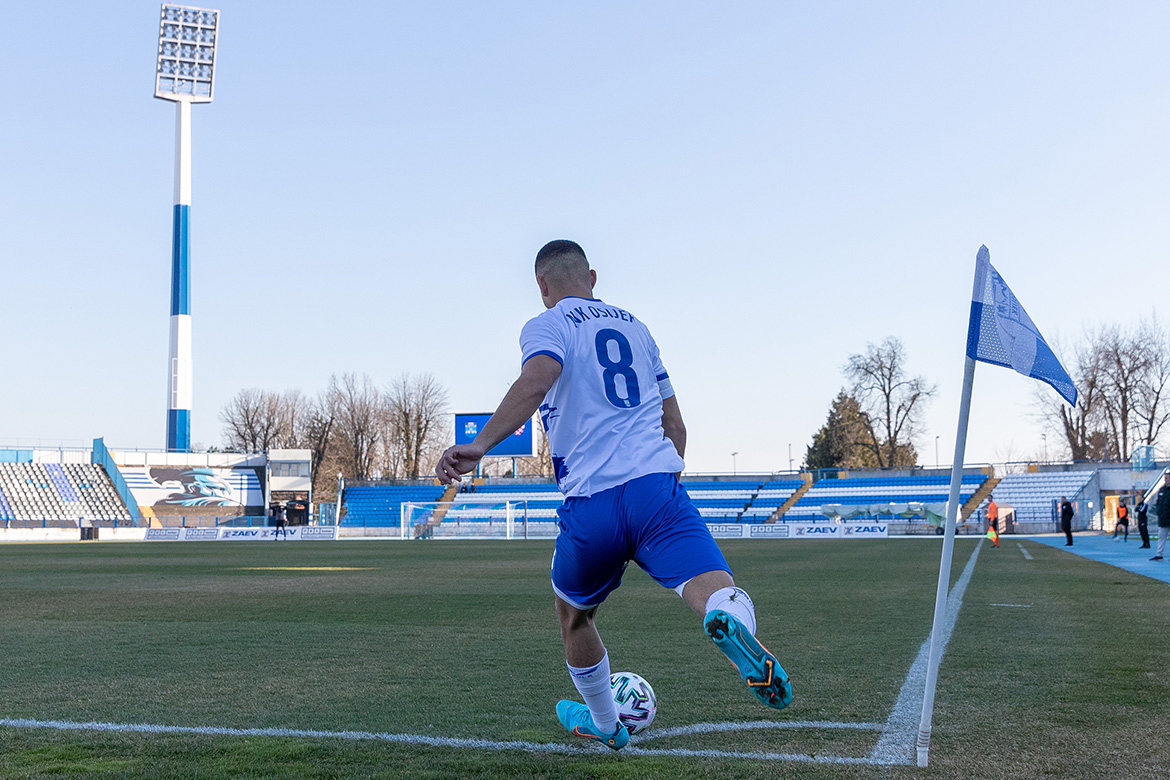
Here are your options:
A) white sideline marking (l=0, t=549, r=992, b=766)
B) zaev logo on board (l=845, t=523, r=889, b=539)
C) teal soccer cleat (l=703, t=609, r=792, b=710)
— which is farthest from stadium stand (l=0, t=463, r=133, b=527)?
teal soccer cleat (l=703, t=609, r=792, b=710)

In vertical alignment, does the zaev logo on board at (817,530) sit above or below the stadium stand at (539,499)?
below

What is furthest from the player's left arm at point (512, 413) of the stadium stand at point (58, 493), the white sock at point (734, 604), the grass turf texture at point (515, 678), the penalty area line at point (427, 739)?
the stadium stand at point (58, 493)

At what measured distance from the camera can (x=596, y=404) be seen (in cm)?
365

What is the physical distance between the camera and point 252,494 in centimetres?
6812

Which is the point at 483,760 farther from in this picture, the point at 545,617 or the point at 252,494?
the point at 252,494

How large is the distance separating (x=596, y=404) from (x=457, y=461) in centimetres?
55

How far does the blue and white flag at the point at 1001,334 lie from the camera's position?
13.9 feet

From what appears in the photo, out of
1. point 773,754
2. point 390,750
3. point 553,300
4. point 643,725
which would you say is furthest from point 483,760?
point 553,300

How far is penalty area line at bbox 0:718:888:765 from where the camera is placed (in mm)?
4035

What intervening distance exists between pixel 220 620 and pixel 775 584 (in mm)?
8221

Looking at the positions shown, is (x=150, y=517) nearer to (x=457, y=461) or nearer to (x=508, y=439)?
(x=508, y=439)

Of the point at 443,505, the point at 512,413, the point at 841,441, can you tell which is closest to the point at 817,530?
the point at 443,505

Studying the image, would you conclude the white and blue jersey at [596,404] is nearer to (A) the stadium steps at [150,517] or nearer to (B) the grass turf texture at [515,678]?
(B) the grass turf texture at [515,678]

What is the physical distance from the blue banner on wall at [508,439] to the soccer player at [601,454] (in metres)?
41.8
